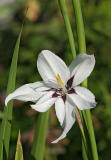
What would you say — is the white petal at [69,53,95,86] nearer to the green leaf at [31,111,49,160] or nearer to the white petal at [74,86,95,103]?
the white petal at [74,86,95,103]

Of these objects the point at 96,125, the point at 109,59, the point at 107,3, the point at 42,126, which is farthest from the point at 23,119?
the point at 42,126

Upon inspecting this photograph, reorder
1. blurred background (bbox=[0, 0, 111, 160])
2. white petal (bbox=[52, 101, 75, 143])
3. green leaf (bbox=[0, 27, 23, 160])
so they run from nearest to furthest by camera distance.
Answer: white petal (bbox=[52, 101, 75, 143]), green leaf (bbox=[0, 27, 23, 160]), blurred background (bbox=[0, 0, 111, 160])

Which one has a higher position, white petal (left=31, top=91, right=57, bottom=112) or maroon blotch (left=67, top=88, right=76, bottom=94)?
maroon blotch (left=67, top=88, right=76, bottom=94)

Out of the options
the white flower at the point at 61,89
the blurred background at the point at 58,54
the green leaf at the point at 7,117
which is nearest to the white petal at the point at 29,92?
the white flower at the point at 61,89

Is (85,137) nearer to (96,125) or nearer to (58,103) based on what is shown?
(58,103)

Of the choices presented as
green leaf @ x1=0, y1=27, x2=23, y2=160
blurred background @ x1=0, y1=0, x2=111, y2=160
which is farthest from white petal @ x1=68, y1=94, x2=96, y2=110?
blurred background @ x1=0, y1=0, x2=111, y2=160

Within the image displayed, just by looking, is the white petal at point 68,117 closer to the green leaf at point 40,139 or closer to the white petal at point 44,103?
the white petal at point 44,103

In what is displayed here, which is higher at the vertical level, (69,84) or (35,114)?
(35,114)
